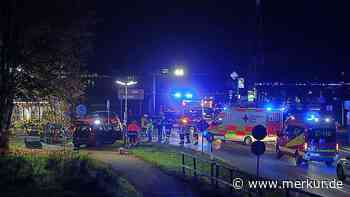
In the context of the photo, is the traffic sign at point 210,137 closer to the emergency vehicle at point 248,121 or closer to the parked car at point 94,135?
the emergency vehicle at point 248,121

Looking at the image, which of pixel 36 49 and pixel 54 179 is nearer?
pixel 54 179

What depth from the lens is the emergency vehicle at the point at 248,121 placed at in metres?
37.6

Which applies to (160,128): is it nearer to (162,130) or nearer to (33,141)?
(162,130)

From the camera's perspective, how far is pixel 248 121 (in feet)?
124

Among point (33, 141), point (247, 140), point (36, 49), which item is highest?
point (36, 49)

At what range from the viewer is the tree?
59.9 ft

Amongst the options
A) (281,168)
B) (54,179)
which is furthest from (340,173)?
(54,179)

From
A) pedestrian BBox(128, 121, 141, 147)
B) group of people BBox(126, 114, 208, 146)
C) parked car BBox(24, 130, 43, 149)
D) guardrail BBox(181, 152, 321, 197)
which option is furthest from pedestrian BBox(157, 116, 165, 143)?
guardrail BBox(181, 152, 321, 197)

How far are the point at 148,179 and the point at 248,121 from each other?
1917 cm

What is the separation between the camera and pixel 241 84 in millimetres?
53781

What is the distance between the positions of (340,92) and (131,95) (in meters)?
52.2

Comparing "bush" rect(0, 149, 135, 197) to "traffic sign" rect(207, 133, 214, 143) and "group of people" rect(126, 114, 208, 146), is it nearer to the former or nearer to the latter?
"group of people" rect(126, 114, 208, 146)

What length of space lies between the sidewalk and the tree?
4.04 meters

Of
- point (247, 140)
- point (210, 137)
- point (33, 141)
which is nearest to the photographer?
point (33, 141)
